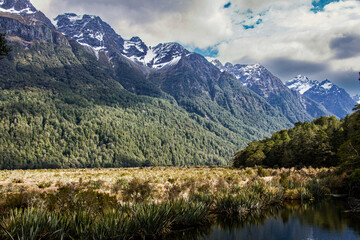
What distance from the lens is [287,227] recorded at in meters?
14.2

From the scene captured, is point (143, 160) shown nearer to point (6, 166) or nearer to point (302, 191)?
point (6, 166)

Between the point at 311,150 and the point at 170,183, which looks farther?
the point at 311,150

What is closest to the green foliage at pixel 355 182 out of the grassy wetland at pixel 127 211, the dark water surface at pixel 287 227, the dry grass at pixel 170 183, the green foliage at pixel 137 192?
the grassy wetland at pixel 127 211

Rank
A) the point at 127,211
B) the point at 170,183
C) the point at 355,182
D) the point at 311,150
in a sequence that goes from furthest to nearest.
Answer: the point at 311,150 < the point at 170,183 < the point at 355,182 < the point at 127,211

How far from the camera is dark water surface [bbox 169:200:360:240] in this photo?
12.8m

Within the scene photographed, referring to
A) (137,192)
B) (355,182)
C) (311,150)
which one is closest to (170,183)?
(137,192)

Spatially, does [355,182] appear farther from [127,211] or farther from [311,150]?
[311,150]

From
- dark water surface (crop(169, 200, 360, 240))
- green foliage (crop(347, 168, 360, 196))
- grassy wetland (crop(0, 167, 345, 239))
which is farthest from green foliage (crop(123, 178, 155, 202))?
green foliage (crop(347, 168, 360, 196))

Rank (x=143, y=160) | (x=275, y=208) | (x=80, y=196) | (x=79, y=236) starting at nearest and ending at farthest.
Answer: (x=79, y=236), (x=80, y=196), (x=275, y=208), (x=143, y=160)

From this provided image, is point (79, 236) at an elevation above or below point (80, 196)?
below

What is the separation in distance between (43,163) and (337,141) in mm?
154547

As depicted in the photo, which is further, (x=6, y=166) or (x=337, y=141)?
(x=6, y=166)

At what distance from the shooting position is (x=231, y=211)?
1683 cm

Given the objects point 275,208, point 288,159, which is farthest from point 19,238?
point 288,159
